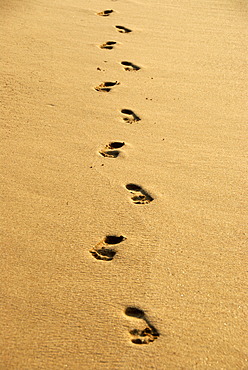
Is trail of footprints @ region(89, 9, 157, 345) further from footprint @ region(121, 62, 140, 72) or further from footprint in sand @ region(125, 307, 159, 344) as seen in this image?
footprint @ region(121, 62, 140, 72)

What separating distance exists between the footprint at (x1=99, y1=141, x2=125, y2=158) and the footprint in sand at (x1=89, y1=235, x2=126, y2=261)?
65 cm

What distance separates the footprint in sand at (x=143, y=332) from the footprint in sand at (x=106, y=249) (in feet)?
1.01

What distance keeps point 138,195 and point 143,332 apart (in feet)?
2.67

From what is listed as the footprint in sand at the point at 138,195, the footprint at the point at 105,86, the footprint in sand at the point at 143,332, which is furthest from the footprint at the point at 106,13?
the footprint in sand at the point at 143,332

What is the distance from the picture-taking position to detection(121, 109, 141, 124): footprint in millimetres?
3109

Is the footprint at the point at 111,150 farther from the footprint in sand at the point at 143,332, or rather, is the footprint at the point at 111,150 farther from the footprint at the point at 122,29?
the footprint at the point at 122,29

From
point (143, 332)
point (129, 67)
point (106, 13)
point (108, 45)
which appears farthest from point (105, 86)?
point (143, 332)

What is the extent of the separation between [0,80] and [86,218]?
4.78 feet

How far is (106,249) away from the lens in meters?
2.19

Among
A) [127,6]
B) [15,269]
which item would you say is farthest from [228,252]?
[127,6]

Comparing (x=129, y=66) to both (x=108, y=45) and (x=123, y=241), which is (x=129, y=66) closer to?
(x=108, y=45)

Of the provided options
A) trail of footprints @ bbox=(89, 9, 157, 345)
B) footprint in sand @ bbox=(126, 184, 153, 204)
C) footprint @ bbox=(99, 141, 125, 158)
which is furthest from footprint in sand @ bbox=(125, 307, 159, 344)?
footprint @ bbox=(99, 141, 125, 158)

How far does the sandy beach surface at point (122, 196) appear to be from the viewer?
1.84m

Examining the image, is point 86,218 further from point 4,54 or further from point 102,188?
point 4,54
